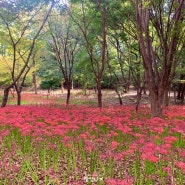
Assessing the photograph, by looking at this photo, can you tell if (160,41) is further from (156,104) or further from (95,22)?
(95,22)

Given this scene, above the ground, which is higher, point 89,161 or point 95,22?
point 95,22

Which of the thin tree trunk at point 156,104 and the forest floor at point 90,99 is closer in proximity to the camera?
the thin tree trunk at point 156,104

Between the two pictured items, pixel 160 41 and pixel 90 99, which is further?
pixel 90 99

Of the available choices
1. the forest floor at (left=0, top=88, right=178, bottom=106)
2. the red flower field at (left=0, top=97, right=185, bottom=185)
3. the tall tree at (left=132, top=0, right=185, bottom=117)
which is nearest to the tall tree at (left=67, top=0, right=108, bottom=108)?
the tall tree at (left=132, top=0, right=185, bottom=117)

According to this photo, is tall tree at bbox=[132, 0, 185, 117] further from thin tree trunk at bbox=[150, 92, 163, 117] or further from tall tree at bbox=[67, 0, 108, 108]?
tall tree at bbox=[67, 0, 108, 108]

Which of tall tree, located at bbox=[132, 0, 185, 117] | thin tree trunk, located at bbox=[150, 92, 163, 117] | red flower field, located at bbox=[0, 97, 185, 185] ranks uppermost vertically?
tall tree, located at bbox=[132, 0, 185, 117]

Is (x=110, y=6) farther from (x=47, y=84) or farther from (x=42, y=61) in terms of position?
(x=47, y=84)

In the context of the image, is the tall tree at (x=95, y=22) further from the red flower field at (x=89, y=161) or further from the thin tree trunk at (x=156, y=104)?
the red flower field at (x=89, y=161)

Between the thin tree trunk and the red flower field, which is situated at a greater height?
the thin tree trunk

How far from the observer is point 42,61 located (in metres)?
44.8

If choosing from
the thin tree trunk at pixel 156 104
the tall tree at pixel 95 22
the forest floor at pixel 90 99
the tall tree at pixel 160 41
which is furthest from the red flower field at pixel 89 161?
the forest floor at pixel 90 99

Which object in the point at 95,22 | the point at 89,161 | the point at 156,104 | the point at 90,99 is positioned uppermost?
the point at 95,22

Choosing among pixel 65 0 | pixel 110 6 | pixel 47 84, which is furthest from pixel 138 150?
pixel 47 84

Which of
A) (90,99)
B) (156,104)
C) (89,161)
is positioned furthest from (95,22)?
(90,99)
